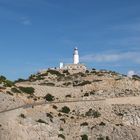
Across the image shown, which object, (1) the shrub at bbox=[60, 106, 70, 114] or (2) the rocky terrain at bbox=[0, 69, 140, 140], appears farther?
(1) the shrub at bbox=[60, 106, 70, 114]

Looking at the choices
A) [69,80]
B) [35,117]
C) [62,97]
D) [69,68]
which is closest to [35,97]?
[62,97]

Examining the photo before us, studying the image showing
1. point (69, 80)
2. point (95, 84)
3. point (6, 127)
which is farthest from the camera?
point (69, 80)

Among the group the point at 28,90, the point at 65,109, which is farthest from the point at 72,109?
the point at 28,90

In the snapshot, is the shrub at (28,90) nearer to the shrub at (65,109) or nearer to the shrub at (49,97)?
the shrub at (49,97)

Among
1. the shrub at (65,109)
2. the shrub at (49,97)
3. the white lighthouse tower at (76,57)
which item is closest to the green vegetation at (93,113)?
the shrub at (65,109)

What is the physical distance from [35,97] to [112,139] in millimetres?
12800

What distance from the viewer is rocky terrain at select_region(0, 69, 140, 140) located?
55312mm

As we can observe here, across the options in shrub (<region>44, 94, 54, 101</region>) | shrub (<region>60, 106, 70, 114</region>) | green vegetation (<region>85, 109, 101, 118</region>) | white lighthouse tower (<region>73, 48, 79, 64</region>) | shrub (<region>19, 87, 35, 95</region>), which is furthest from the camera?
white lighthouse tower (<region>73, 48, 79, 64</region>)

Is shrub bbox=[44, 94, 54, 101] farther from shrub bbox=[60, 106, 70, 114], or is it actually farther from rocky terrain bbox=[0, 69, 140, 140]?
shrub bbox=[60, 106, 70, 114]

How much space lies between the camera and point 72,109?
67.3 m

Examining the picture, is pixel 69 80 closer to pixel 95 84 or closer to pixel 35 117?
pixel 95 84

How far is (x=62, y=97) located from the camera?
72125 millimetres

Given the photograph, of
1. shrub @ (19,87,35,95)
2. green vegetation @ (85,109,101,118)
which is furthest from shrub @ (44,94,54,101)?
green vegetation @ (85,109,101,118)

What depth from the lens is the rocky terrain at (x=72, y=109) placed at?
2178 inches
